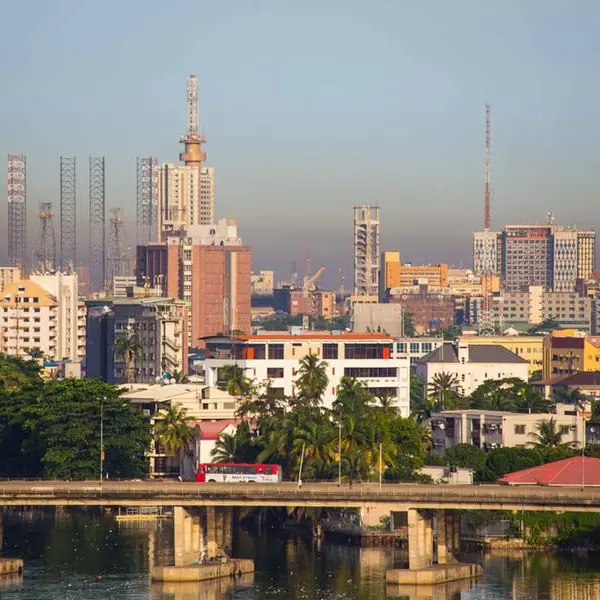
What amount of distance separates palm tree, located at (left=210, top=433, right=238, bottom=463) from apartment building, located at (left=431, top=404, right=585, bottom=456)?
16009mm

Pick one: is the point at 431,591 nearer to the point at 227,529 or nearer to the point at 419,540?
the point at 419,540

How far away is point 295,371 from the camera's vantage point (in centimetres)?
17100

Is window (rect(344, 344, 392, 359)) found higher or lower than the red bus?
higher

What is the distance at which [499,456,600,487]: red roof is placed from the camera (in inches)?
4663

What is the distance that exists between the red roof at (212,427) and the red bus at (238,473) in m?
15.0

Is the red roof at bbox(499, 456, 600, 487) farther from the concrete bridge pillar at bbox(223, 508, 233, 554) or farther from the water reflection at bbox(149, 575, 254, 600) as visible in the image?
the water reflection at bbox(149, 575, 254, 600)

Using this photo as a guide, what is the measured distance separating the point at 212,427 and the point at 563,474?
33.9 m

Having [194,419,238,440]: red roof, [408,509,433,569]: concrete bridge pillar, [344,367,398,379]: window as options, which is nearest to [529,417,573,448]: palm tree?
[194,419,238,440]: red roof

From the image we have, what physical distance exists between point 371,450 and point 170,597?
3223 cm

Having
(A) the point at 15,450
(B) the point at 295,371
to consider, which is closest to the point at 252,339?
(B) the point at 295,371

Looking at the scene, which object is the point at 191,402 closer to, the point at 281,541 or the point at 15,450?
the point at 15,450

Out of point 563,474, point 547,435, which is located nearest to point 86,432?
point 547,435

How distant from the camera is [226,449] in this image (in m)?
139

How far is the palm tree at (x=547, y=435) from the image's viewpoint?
14500 cm
